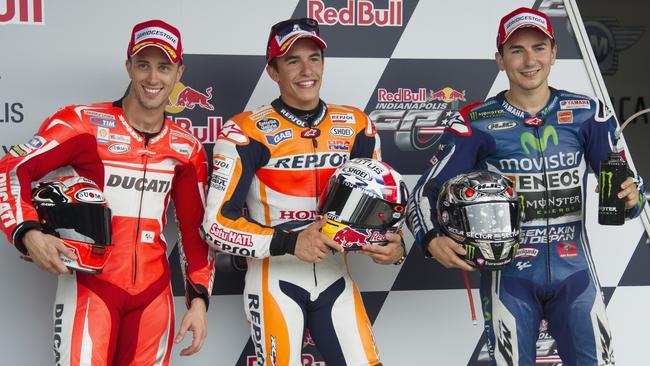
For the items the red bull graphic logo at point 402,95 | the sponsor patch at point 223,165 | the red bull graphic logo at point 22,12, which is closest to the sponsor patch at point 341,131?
the sponsor patch at point 223,165

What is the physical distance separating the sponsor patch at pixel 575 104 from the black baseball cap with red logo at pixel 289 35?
93 centimetres

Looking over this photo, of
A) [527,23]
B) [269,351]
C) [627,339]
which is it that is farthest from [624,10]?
[269,351]

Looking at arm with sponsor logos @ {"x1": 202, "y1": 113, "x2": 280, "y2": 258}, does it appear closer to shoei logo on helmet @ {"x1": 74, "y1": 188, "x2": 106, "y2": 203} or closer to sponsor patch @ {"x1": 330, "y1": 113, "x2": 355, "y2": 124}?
sponsor patch @ {"x1": 330, "y1": 113, "x2": 355, "y2": 124}

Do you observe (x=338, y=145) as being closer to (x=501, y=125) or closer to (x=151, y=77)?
(x=501, y=125)

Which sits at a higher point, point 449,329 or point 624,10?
point 624,10

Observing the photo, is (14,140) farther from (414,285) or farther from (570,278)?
(570,278)

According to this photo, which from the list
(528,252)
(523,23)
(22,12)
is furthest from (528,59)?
(22,12)

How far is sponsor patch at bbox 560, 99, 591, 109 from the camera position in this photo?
2.96 meters

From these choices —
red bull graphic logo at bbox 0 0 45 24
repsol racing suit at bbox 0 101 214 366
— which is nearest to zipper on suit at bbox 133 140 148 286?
repsol racing suit at bbox 0 101 214 366

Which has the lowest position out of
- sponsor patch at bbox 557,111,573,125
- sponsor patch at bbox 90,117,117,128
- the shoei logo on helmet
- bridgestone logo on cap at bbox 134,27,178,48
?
the shoei logo on helmet

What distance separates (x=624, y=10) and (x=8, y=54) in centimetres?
518

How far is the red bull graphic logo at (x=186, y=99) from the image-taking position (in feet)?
11.4

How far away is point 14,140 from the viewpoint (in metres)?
3.40

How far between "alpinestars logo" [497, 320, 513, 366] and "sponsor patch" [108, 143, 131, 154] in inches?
58.5
